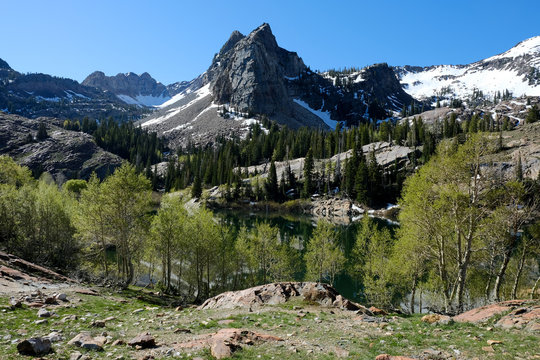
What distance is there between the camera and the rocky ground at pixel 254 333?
9.47 metres

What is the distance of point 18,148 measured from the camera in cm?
17225

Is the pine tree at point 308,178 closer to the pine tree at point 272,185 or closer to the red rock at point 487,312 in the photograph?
the pine tree at point 272,185

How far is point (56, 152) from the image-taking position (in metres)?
178

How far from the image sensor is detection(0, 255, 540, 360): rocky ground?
947cm

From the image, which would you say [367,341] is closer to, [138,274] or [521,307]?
[521,307]

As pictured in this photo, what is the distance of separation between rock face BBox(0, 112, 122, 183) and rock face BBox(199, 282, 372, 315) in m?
168

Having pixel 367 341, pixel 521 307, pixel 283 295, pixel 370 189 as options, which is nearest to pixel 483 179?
pixel 521 307

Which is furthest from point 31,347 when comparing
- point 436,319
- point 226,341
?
point 436,319

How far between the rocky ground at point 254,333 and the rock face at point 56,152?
173 meters

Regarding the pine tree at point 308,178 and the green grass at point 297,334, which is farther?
the pine tree at point 308,178

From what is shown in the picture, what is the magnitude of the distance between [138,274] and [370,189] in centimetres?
11157

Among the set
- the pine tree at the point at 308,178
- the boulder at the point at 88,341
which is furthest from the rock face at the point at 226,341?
the pine tree at the point at 308,178

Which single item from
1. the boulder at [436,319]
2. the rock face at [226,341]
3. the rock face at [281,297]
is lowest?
the rock face at [281,297]

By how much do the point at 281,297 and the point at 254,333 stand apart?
1087 centimetres
